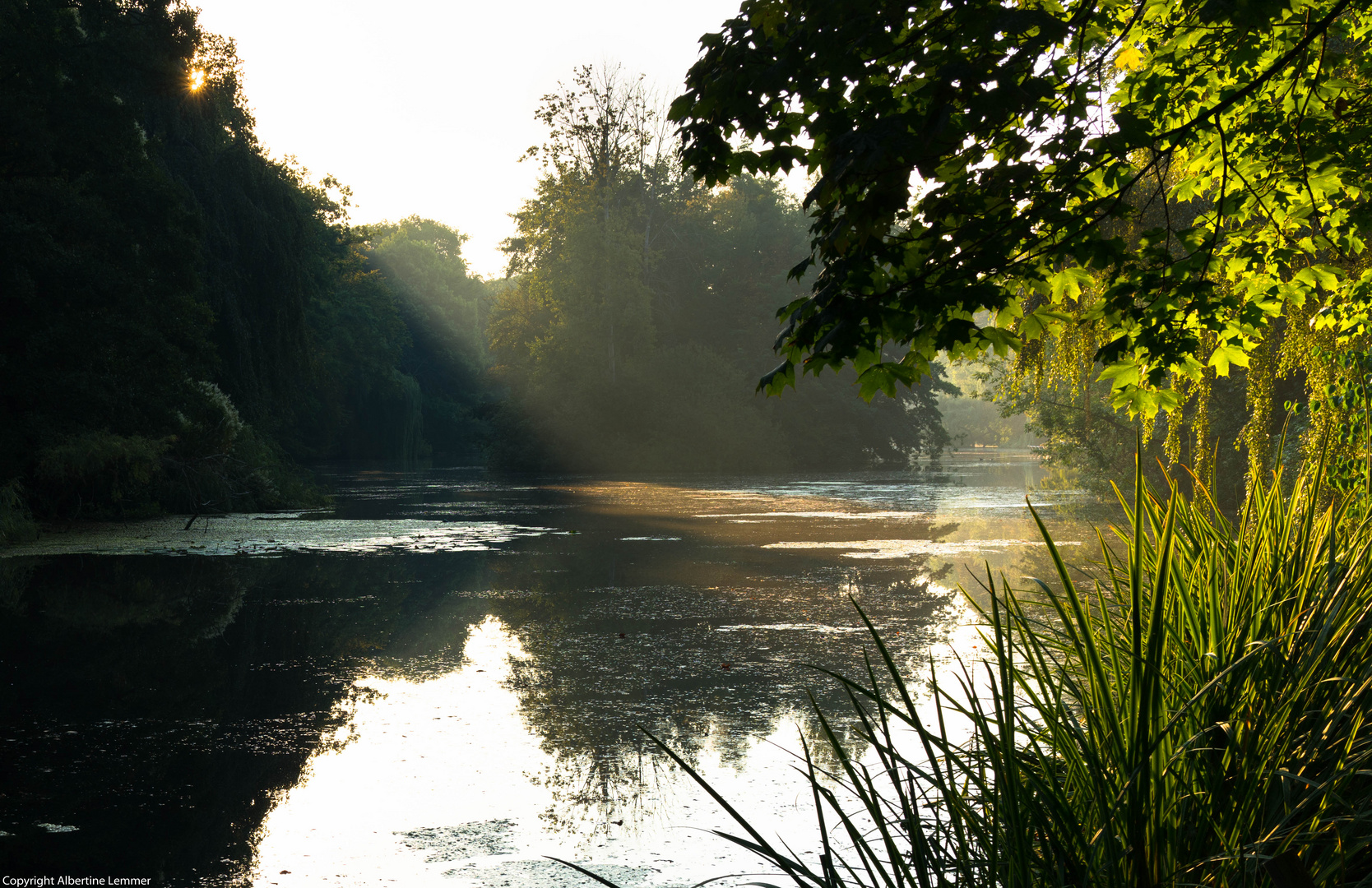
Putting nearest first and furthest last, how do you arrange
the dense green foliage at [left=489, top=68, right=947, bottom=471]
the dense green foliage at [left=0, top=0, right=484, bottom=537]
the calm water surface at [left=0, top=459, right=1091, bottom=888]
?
the calm water surface at [left=0, top=459, right=1091, bottom=888] < the dense green foliage at [left=0, top=0, right=484, bottom=537] < the dense green foliage at [left=489, top=68, right=947, bottom=471]

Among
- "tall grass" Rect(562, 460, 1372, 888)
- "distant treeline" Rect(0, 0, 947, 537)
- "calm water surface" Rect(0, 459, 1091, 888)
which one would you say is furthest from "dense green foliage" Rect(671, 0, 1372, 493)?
"distant treeline" Rect(0, 0, 947, 537)

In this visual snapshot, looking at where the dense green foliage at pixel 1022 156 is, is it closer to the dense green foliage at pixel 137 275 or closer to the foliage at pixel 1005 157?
the foliage at pixel 1005 157

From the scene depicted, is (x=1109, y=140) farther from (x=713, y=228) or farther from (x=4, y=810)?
(x=713, y=228)

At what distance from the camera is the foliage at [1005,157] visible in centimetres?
344

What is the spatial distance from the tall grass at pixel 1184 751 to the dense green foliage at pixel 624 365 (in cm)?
4321

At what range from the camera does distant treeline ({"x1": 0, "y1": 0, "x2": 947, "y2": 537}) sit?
1716 centimetres

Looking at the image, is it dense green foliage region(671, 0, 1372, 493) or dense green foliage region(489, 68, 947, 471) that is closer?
dense green foliage region(671, 0, 1372, 493)

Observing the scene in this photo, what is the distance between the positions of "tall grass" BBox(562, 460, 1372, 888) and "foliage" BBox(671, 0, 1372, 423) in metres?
1.00

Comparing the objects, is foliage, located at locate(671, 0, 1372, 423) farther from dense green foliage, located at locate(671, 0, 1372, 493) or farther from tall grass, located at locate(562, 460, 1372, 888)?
tall grass, located at locate(562, 460, 1372, 888)

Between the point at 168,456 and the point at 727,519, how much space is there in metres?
10.2

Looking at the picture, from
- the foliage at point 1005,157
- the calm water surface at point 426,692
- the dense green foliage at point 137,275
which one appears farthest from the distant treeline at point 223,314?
the foliage at point 1005,157

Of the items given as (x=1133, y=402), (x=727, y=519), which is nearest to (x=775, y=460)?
(x=727, y=519)

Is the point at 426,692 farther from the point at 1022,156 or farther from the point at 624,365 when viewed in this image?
the point at 624,365

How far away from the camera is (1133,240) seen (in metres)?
10.2
